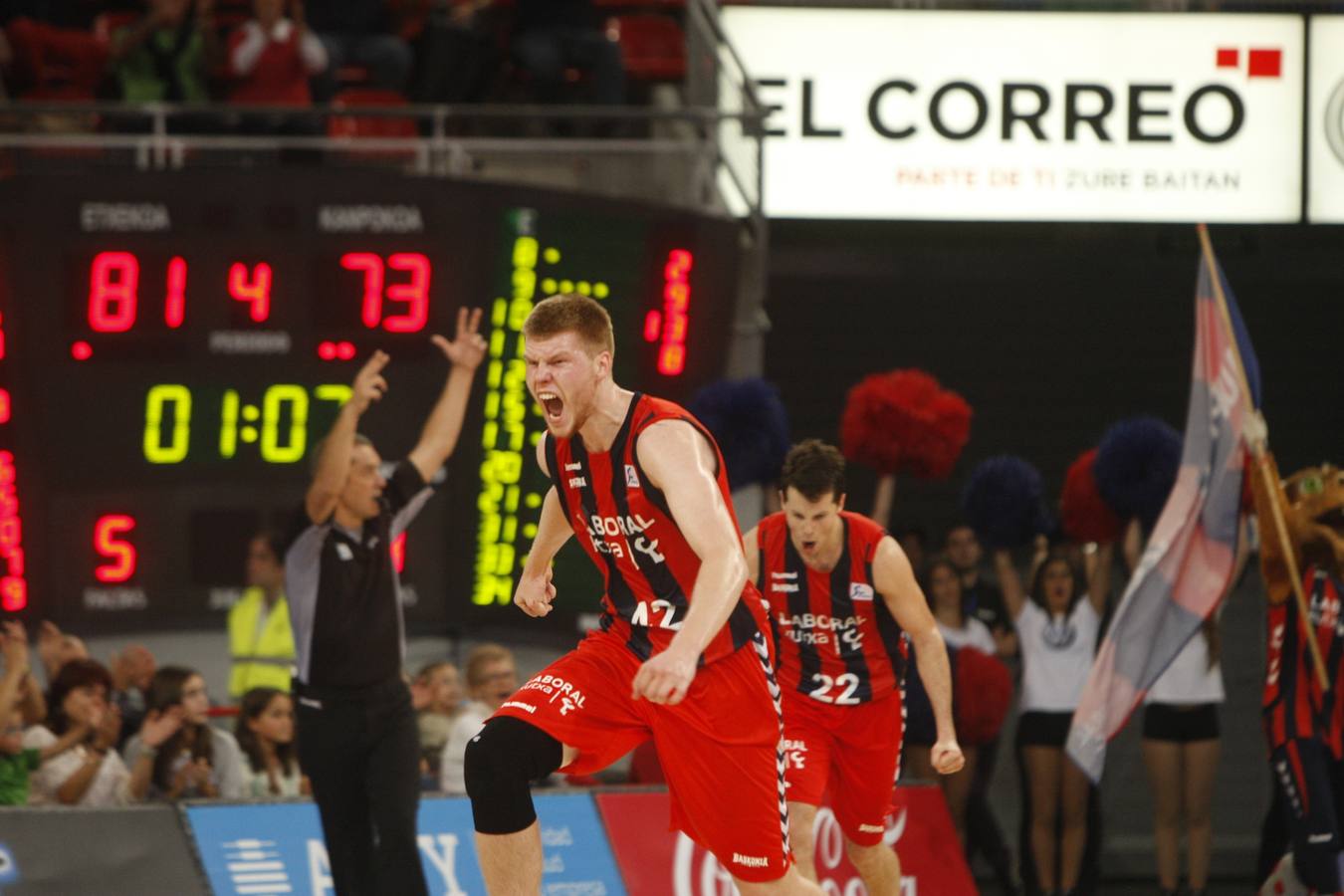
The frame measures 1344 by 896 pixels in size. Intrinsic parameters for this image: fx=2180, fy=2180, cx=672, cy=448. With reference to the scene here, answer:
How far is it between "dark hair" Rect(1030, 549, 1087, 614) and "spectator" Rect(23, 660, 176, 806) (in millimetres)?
4369

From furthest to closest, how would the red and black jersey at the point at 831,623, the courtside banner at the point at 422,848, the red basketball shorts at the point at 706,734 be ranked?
the courtside banner at the point at 422,848 < the red and black jersey at the point at 831,623 < the red basketball shorts at the point at 706,734

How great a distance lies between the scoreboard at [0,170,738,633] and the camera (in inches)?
396

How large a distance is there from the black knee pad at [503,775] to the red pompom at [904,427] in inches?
201

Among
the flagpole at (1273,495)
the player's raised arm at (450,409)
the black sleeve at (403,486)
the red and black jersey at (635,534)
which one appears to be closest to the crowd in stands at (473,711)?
the flagpole at (1273,495)

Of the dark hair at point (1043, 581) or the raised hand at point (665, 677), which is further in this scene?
the dark hair at point (1043, 581)

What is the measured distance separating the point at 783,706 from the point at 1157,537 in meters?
2.44

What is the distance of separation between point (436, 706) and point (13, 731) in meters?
1.94

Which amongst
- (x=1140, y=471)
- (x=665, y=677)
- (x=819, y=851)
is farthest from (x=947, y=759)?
(x=1140, y=471)

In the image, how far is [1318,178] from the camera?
1338 cm

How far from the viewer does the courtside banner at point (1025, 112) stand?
13102 millimetres

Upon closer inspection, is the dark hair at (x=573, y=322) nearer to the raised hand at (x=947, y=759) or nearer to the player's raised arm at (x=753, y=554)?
the raised hand at (x=947, y=759)

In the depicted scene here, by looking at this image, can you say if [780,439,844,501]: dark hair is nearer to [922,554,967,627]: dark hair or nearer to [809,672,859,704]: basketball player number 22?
[809,672,859,704]: basketball player number 22

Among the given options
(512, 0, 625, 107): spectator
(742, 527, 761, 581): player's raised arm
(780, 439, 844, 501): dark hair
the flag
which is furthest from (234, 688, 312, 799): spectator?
(512, 0, 625, 107): spectator

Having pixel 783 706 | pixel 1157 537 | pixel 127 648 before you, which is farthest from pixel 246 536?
pixel 1157 537
